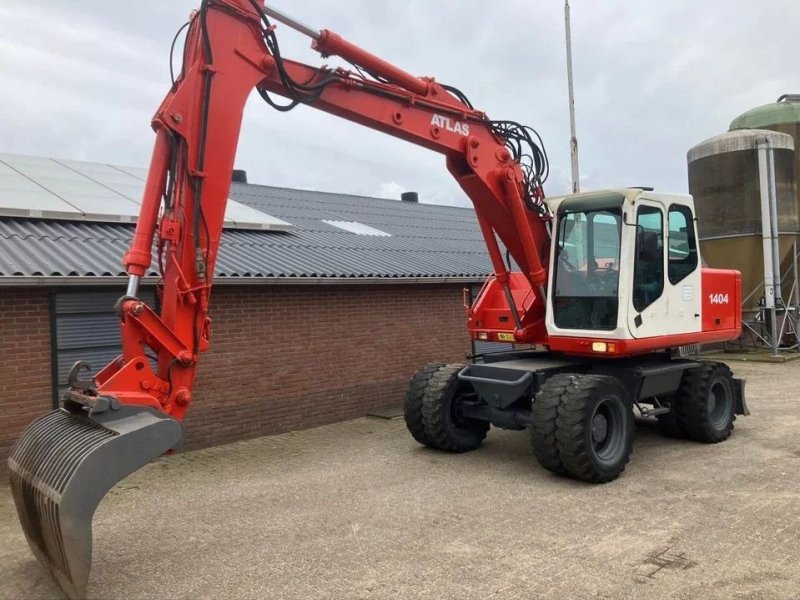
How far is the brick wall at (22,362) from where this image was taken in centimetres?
703

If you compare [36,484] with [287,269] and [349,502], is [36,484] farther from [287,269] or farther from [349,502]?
[287,269]

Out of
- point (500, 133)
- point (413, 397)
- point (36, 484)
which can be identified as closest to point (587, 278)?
point (500, 133)

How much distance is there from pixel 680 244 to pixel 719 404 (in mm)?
2212

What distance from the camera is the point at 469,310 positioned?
28.6 ft

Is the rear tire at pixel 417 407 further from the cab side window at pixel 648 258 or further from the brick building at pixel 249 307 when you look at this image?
the cab side window at pixel 648 258

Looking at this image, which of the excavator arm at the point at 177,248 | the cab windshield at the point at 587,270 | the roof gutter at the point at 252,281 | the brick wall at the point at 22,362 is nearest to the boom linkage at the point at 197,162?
the excavator arm at the point at 177,248

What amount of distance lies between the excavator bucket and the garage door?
293 cm

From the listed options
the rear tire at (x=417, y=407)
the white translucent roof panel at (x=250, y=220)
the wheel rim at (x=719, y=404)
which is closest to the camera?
the rear tire at (x=417, y=407)

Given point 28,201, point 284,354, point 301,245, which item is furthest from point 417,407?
point 28,201

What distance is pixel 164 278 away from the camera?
5.04 metres

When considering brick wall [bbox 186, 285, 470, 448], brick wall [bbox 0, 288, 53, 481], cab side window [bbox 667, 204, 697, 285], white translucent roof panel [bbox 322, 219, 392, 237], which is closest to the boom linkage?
brick wall [bbox 0, 288, 53, 481]

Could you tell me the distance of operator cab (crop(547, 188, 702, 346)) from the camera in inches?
277

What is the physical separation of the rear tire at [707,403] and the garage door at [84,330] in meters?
6.65

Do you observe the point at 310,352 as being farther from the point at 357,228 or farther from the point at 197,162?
the point at 197,162
